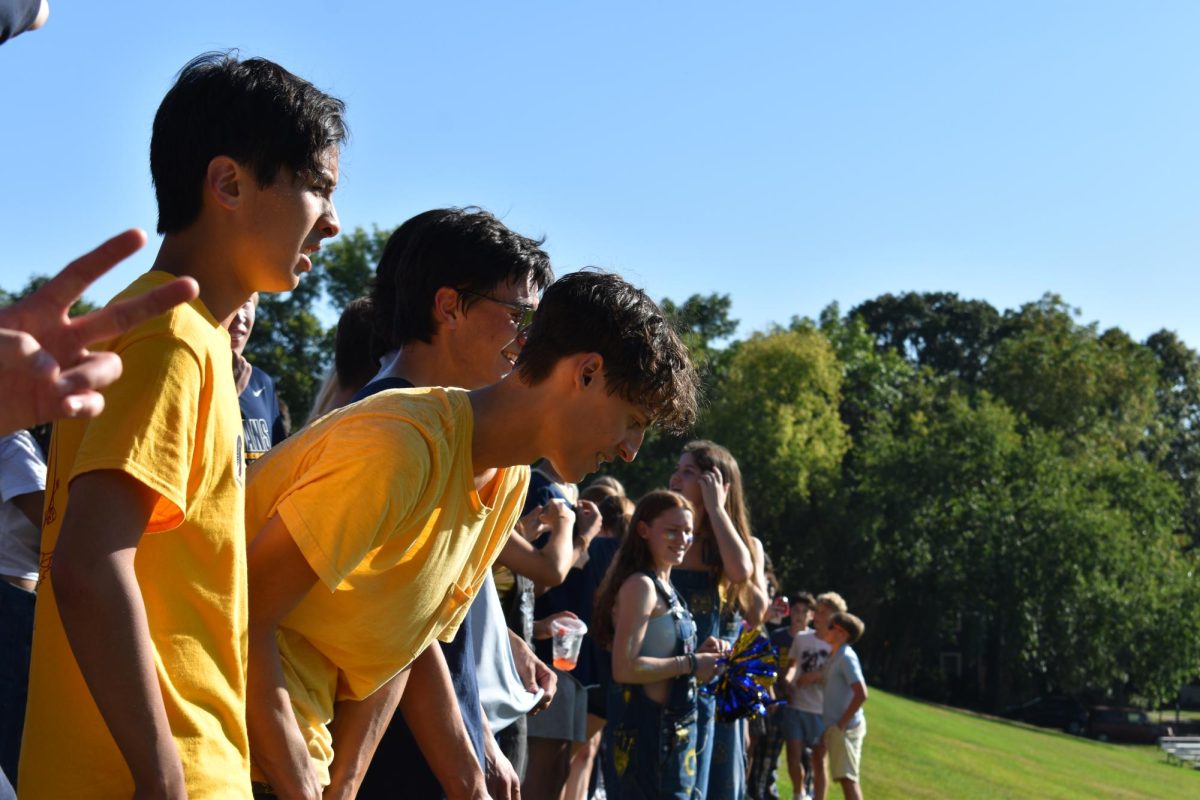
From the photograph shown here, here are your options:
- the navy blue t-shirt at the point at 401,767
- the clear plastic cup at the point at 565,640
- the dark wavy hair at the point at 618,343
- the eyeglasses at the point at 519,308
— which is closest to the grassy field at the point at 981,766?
the clear plastic cup at the point at 565,640

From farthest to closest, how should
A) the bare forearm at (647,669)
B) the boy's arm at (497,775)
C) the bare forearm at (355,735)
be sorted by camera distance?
1. the bare forearm at (647,669)
2. the boy's arm at (497,775)
3. the bare forearm at (355,735)

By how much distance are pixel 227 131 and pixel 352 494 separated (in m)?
0.74

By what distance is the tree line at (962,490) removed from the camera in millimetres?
47875

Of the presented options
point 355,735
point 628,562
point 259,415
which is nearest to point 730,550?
point 628,562

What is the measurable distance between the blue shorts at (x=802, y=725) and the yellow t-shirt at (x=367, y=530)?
10.9m

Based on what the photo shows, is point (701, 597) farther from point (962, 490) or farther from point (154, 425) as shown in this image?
point (962, 490)

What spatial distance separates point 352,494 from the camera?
8.90 feet

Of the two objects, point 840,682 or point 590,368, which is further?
point 840,682

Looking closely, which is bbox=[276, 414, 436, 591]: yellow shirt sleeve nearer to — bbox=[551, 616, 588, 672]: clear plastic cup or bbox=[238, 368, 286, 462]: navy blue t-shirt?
bbox=[238, 368, 286, 462]: navy blue t-shirt

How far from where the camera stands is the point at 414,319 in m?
3.87

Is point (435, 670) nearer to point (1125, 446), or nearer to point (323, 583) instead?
point (323, 583)

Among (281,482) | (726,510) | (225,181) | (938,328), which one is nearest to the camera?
(225,181)

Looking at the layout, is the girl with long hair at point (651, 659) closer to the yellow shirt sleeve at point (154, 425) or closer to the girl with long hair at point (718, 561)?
the girl with long hair at point (718, 561)

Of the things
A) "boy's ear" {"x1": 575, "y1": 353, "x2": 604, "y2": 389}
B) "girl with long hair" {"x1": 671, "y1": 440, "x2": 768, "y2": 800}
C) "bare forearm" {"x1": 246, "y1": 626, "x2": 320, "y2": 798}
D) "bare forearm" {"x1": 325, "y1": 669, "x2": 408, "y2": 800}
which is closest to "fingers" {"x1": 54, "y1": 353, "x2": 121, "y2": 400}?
"bare forearm" {"x1": 246, "y1": 626, "x2": 320, "y2": 798}
